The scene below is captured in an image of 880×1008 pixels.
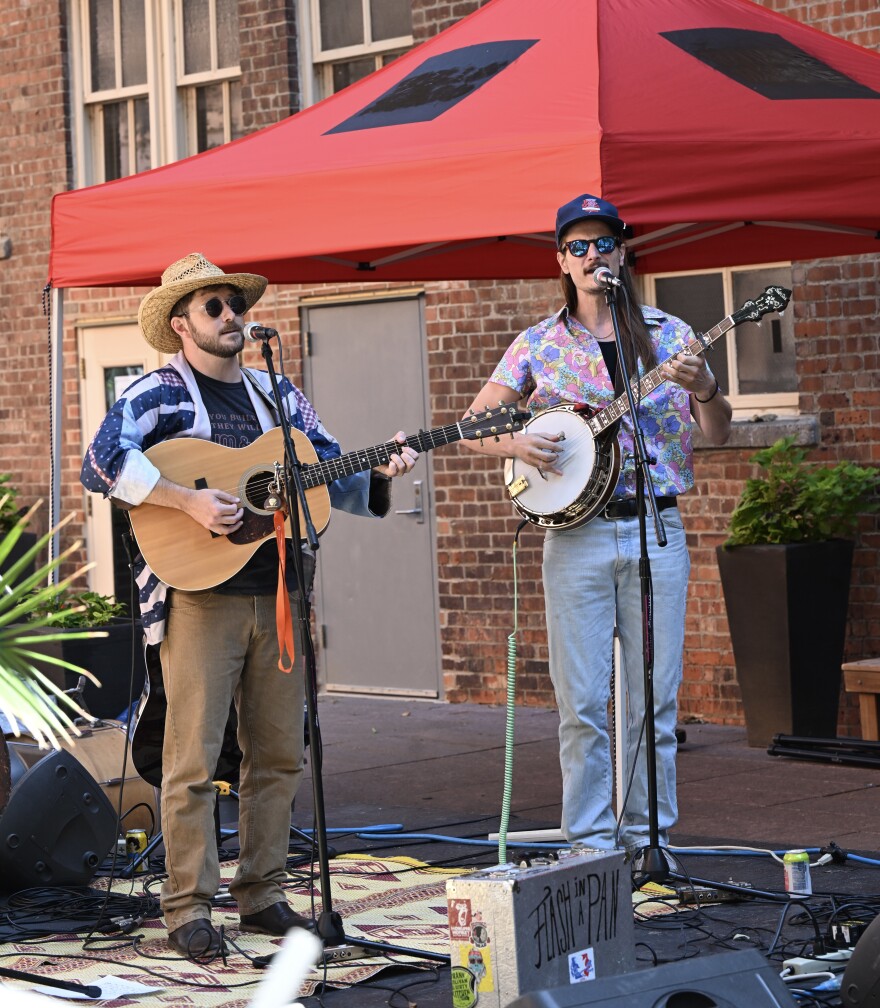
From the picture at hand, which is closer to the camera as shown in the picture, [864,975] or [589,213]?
[864,975]

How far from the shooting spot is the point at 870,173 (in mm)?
5492

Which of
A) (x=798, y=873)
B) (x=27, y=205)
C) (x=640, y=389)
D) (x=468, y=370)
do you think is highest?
(x=27, y=205)

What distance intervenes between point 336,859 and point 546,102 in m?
2.81

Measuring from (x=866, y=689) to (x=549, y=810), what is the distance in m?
1.73

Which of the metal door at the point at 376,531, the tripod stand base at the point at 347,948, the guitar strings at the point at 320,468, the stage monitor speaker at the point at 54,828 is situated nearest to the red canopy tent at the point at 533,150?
the guitar strings at the point at 320,468

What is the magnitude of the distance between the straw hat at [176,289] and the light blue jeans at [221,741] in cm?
91

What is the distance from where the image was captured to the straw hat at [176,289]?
498cm

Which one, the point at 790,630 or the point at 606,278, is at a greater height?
the point at 606,278

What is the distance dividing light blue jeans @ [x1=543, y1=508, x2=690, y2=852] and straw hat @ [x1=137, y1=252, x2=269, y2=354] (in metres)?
1.31

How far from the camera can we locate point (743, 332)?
846 cm

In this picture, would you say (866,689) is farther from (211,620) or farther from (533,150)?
(211,620)

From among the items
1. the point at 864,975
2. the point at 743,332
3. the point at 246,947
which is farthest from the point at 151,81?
the point at 864,975

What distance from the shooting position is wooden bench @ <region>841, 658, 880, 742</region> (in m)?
7.36

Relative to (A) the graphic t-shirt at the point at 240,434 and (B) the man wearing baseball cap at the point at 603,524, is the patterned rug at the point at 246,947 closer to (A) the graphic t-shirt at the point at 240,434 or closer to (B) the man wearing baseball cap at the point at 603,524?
(B) the man wearing baseball cap at the point at 603,524
